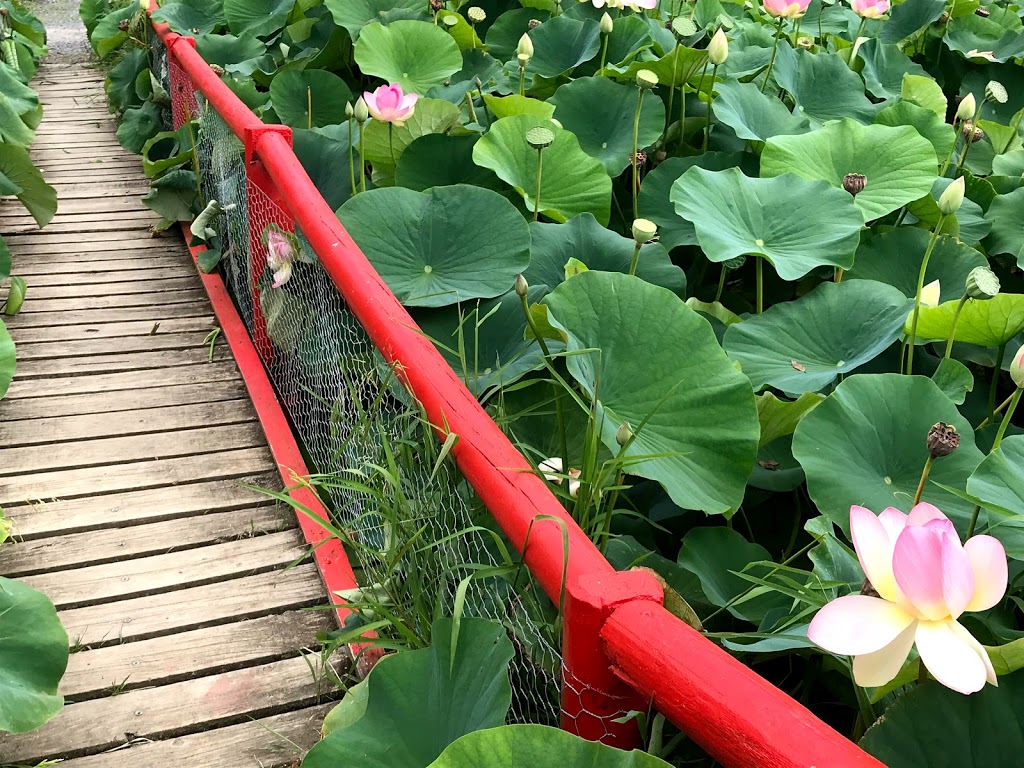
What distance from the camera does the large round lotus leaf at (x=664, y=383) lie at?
1.13 meters

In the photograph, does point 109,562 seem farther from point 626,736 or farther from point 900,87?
point 900,87

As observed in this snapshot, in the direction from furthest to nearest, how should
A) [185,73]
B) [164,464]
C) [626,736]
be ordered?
[185,73]
[164,464]
[626,736]

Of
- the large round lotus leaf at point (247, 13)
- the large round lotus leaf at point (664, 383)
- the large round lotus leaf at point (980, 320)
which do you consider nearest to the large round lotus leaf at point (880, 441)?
the large round lotus leaf at point (664, 383)

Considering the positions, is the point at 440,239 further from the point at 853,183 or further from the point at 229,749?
the point at 229,749

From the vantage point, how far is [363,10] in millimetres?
2701

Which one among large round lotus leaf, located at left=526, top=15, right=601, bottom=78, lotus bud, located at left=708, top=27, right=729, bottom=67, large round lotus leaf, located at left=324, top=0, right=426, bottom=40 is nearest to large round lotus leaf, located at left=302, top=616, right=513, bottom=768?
lotus bud, located at left=708, top=27, right=729, bottom=67

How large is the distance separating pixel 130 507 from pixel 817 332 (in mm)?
1395

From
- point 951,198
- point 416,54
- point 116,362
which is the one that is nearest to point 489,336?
point 951,198

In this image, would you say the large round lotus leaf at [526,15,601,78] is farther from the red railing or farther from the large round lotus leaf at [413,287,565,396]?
the red railing

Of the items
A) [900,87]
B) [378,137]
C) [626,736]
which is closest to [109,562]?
[378,137]

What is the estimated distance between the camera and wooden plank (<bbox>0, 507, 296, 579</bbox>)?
1703mm

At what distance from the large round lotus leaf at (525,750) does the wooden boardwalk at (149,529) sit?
78cm

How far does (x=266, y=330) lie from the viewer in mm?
2230

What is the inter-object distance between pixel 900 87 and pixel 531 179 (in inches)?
52.2
